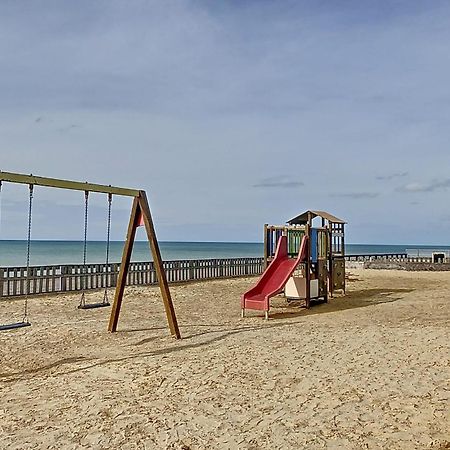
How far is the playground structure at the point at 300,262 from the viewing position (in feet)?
40.3

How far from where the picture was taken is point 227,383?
5926 mm

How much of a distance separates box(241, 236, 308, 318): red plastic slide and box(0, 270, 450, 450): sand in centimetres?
45

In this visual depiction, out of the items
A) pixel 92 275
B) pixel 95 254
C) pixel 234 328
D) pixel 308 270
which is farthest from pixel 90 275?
pixel 95 254

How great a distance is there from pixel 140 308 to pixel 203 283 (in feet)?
20.7

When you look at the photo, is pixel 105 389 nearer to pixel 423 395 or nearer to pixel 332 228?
pixel 423 395

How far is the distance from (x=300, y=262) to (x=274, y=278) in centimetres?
81

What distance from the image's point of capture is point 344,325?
1012cm

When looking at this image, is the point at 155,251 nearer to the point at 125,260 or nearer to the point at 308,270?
the point at 125,260

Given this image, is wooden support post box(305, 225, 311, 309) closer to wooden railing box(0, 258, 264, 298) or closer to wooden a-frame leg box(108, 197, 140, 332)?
wooden a-frame leg box(108, 197, 140, 332)

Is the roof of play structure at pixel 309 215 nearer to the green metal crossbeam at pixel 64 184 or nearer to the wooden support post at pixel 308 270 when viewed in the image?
the wooden support post at pixel 308 270

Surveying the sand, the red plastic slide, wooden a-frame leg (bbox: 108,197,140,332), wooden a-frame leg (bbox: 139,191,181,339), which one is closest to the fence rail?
wooden a-frame leg (bbox: 108,197,140,332)

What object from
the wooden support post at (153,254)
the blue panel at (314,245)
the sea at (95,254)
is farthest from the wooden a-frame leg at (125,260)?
the sea at (95,254)

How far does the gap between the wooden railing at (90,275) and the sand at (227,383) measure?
2481 millimetres

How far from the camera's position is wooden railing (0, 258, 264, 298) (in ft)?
44.6
